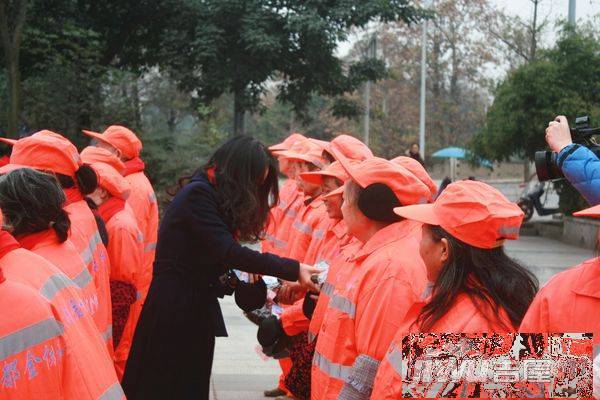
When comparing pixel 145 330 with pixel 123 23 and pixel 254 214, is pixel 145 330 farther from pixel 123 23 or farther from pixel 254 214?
pixel 123 23

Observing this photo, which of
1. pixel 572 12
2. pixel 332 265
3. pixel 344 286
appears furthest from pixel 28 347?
pixel 572 12

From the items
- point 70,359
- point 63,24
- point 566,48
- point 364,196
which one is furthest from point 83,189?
point 566,48

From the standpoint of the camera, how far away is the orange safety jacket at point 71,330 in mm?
2658

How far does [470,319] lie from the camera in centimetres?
294

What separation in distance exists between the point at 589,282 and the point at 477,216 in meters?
0.63

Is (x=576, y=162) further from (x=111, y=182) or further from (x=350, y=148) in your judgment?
(x=111, y=182)

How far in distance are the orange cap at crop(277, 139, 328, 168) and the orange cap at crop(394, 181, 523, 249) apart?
3737 millimetres

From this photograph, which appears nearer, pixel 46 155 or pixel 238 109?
pixel 46 155

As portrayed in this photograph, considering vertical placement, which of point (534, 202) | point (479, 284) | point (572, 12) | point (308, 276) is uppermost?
point (572, 12)

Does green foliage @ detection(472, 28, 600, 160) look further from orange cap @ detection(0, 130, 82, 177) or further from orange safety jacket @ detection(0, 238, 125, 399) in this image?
orange safety jacket @ detection(0, 238, 125, 399)

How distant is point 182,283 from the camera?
4430 mm

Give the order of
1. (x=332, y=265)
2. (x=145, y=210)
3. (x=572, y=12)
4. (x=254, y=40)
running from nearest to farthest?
(x=332, y=265), (x=145, y=210), (x=572, y=12), (x=254, y=40)

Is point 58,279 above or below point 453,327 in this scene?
above

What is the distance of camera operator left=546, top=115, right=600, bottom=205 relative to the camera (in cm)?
337
